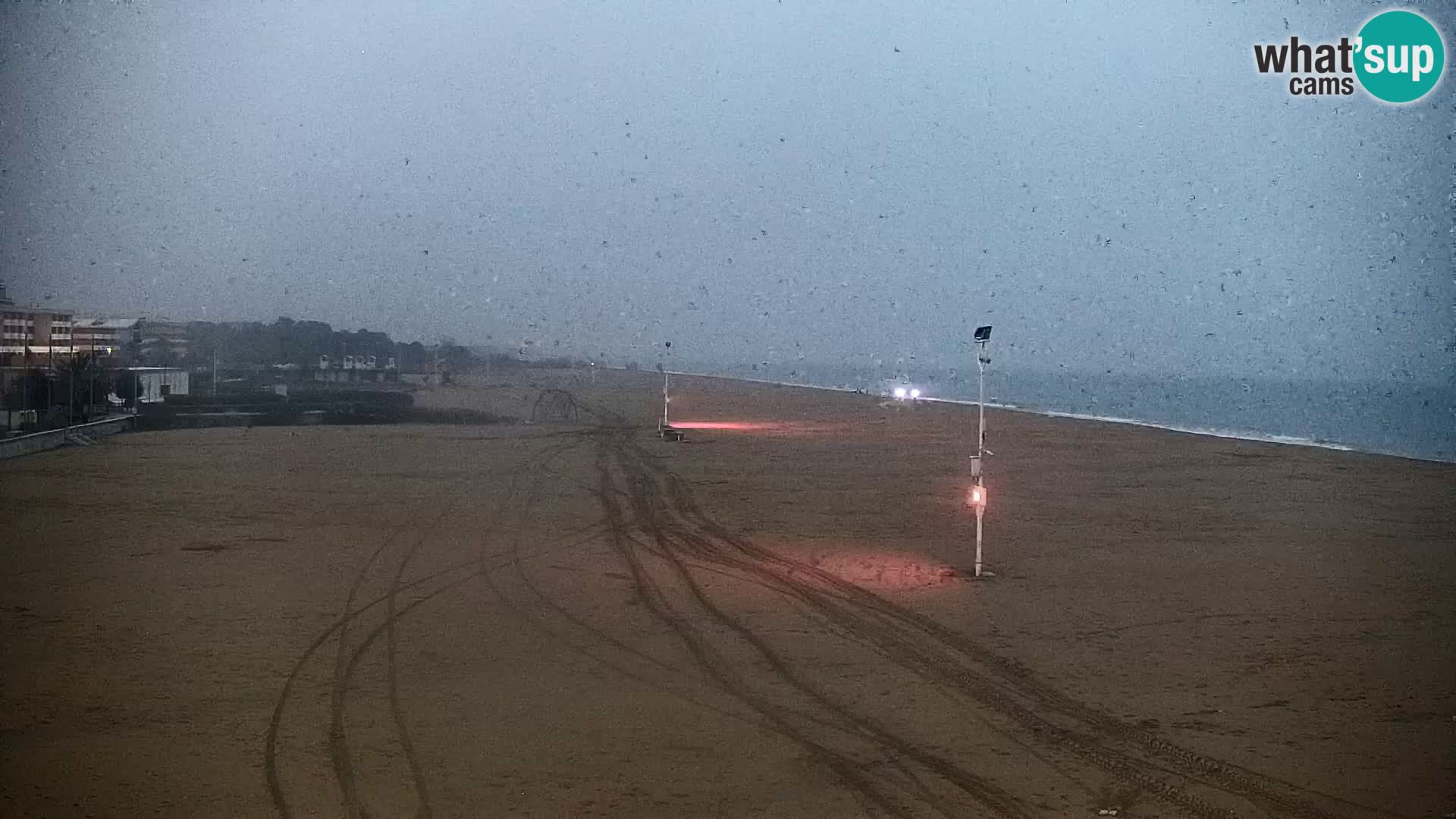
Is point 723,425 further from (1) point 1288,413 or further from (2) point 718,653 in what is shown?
(1) point 1288,413

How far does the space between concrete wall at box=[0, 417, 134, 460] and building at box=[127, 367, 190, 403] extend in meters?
8.73

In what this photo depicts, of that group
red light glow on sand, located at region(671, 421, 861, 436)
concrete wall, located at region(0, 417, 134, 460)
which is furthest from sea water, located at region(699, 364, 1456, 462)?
concrete wall, located at region(0, 417, 134, 460)

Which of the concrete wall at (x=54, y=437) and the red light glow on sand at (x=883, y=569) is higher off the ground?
the concrete wall at (x=54, y=437)

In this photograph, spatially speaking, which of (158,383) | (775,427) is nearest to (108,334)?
(158,383)

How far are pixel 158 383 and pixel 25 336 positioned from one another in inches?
339

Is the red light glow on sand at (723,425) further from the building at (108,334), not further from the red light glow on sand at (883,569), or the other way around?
the building at (108,334)

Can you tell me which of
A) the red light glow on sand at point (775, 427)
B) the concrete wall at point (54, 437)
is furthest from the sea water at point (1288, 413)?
the concrete wall at point (54, 437)

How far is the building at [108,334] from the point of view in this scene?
6462cm

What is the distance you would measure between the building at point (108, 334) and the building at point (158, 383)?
9.79 m

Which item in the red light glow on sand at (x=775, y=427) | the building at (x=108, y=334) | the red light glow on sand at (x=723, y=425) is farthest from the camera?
the building at (x=108, y=334)

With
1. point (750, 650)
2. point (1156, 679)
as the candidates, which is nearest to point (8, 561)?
point (750, 650)

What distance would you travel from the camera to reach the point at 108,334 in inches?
2864

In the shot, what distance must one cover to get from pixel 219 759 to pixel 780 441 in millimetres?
25495

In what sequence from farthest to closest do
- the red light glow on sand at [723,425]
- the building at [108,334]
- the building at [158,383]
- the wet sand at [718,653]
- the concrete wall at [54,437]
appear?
the building at [108,334]
the building at [158,383]
the red light glow on sand at [723,425]
the concrete wall at [54,437]
the wet sand at [718,653]
